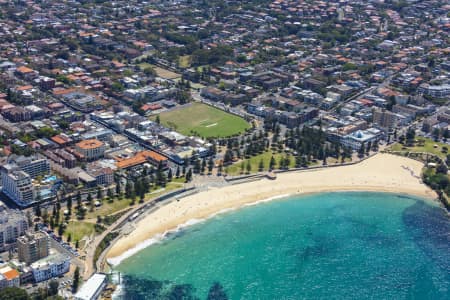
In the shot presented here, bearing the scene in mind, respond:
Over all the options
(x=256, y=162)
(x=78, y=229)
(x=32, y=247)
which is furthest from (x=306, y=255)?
(x=32, y=247)

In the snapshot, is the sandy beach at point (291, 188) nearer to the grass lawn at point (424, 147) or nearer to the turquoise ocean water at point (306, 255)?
the turquoise ocean water at point (306, 255)

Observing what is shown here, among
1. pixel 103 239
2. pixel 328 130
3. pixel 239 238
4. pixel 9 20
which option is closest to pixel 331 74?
pixel 328 130

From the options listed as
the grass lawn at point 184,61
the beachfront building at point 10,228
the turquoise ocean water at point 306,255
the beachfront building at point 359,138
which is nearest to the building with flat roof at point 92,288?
the turquoise ocean water at point 306,255

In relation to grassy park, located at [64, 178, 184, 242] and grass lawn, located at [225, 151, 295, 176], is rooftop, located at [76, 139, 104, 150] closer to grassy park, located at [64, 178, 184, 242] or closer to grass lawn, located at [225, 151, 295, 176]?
grassy park, located at [64, 178, 184, 242]

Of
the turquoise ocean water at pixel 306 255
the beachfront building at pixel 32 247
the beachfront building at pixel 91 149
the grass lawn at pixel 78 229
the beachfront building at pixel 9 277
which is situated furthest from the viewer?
the beachfront building at pixel 91 149

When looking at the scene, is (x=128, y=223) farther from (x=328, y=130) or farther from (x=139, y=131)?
(x=328, y=130)

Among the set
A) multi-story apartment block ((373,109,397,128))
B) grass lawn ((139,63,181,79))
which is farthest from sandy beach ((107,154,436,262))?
grass lawn ((139,63,181,79))
